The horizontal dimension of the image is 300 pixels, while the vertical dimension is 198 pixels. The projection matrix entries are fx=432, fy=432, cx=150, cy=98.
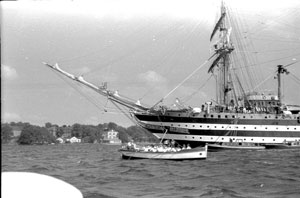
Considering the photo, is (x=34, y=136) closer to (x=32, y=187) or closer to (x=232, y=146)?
(x=232, y=146)

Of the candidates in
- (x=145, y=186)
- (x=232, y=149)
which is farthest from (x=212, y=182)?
(x=232, y=149)

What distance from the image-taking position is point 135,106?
163 ft

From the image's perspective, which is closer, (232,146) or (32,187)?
(32,187)

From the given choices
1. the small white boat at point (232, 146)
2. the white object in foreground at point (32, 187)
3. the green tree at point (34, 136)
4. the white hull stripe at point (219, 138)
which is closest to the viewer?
the white object in foreground at point (32, 187)

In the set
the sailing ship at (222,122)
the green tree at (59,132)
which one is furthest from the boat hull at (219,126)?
A: the green tree at (59,132)

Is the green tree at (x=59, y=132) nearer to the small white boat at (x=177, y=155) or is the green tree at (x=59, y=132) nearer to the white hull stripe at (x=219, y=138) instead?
the white hull stripe at (x=219, y=138)

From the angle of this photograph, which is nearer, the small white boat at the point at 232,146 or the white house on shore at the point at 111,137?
the small white boat at the point at 232,146

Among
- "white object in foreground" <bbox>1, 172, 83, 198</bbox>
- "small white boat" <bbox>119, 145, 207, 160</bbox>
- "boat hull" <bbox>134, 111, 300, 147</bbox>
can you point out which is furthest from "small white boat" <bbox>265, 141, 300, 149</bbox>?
"white object in foreground" <bbox>1, 172, 83, 198</bbox>

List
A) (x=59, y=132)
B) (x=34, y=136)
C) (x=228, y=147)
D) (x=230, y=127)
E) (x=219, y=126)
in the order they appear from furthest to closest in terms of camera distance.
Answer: (x=59, y=132) → (x=34, y=136) → (x=230, y=127) → (x=219, y=126) → (x=228, y=147)

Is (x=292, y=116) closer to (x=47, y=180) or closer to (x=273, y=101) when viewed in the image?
(x=273, y=101)

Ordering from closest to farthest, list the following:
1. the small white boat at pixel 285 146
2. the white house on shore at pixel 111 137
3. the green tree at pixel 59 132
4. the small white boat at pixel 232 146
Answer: the small white boat at pixel 232 146 → the small white boat at pixel 285 146 → the white house on shore at pixel 111 137 → the green tree at pixel 59 132

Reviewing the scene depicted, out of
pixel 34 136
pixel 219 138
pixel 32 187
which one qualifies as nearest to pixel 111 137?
pixel 34 136

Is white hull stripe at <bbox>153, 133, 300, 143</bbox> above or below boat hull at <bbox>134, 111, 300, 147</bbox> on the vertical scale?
below

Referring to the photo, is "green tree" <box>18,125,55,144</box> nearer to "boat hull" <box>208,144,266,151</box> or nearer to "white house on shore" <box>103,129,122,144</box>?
"white house on shore" <box>103,129,122,144</box>
